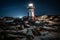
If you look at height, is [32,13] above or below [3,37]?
above

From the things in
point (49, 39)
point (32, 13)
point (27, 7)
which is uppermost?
point (27, 7)

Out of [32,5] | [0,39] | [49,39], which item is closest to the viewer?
[0,39]

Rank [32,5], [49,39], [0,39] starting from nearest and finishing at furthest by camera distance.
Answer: [0,39], [49,39], [32,5]

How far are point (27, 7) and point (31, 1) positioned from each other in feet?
5.08

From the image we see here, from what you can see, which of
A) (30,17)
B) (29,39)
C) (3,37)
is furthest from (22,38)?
(30,17)

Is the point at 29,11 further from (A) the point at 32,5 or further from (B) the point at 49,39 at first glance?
(B) the point at 49,39

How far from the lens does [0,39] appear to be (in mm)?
9602

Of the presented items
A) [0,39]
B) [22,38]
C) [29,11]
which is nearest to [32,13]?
[29,11]

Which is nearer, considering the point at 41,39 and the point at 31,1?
the point at 41,39

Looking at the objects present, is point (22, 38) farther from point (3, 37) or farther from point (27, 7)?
point (27, 7)

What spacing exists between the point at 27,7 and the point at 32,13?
174 cm

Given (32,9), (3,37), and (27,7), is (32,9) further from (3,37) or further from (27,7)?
(3,37)

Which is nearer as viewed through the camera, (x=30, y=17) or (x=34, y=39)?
(x=34, y=39)

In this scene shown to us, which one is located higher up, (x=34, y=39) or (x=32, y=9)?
(x=32, y=9)
